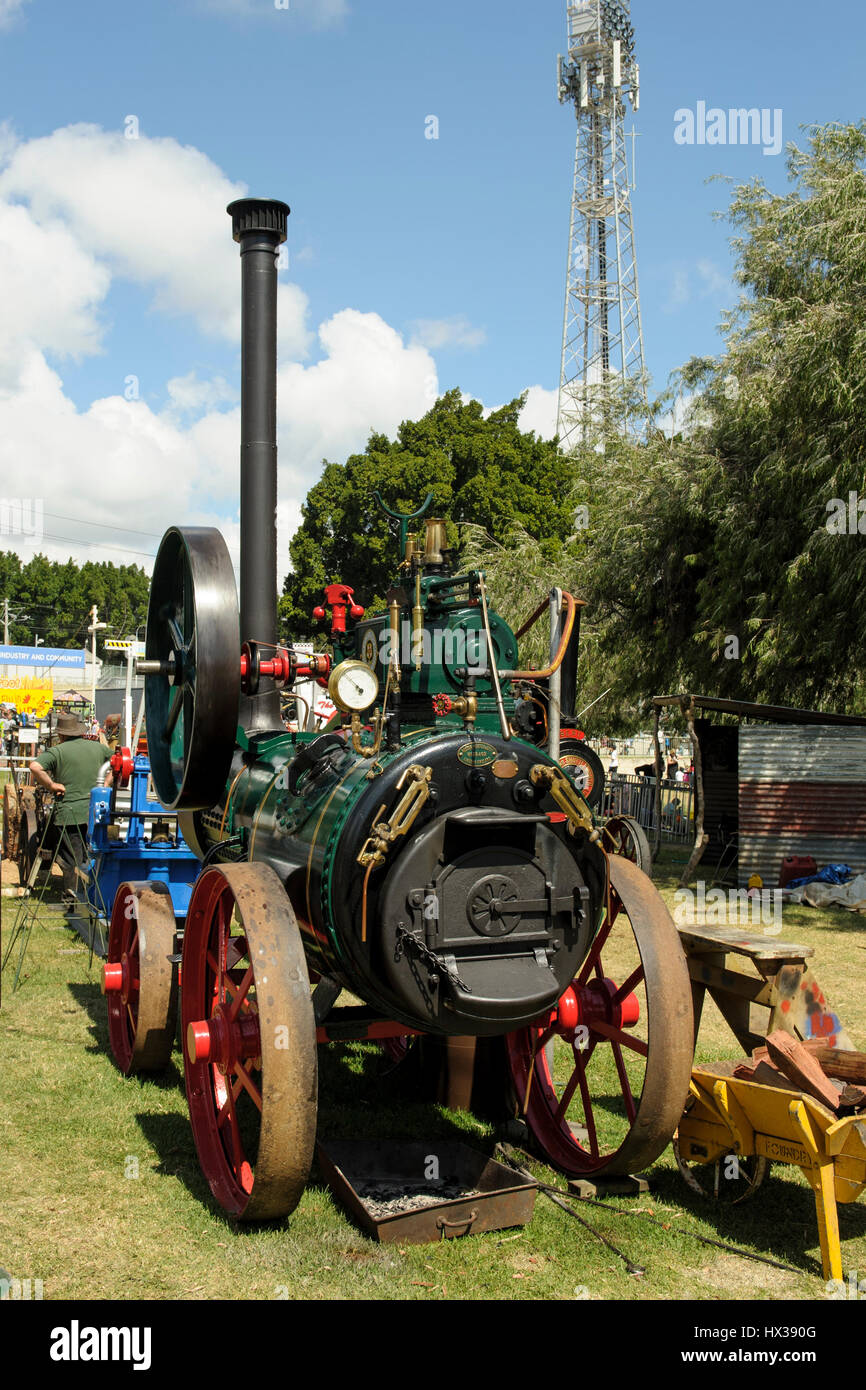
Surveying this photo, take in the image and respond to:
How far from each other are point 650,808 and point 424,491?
1584 cm

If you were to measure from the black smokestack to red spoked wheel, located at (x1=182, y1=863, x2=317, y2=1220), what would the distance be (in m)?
3.44

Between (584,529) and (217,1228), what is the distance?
49.6 ft

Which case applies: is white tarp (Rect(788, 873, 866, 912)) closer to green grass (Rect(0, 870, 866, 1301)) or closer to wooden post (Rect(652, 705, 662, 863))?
wooden post (Rect(652, 705, 662, 863))

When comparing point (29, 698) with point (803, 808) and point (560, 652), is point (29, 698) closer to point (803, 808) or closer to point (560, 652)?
point (803, 808)

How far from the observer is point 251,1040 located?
158 inches

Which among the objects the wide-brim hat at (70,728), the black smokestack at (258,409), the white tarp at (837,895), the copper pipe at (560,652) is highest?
the black smokestack at (258,409)

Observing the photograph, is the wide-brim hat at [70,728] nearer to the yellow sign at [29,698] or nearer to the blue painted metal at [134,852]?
the blue painted metal at [134,852]

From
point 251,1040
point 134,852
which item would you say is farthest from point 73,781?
point 251,1040

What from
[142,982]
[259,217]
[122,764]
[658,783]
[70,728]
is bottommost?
[142,982]

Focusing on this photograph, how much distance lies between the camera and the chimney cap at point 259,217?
7.61 meters

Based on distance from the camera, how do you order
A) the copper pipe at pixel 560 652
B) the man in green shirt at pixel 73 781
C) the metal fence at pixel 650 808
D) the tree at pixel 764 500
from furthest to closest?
the metal fence at pixel 650 808
the tree at pixel 764 500
the man in green shirt at pixel 73 781
the copper pipe at pixel 560 652

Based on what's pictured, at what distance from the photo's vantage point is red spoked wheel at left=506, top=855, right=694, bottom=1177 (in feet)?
13.6

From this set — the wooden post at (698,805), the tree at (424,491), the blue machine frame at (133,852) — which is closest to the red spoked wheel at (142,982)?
the blue machine frame at (133,852)

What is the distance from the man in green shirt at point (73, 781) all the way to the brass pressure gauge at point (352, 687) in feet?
19.0
